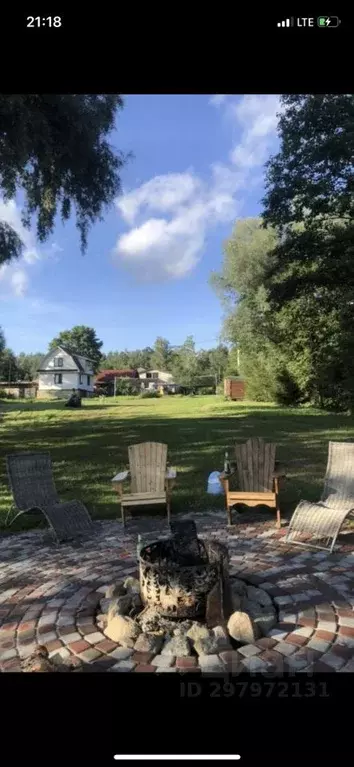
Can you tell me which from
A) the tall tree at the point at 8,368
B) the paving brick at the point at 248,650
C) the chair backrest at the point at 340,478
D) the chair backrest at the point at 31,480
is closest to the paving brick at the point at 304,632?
the paving brick at the point at 248,650

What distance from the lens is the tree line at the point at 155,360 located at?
26672 millimetres

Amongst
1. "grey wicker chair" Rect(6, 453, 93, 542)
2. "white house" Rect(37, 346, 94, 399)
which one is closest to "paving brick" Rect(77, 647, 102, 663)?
"grey wicker chair" Rect(6, 453, 93, 542)

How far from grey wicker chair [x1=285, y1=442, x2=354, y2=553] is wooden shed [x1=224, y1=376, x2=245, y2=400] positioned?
2029 cm

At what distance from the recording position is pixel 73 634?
2.38 m

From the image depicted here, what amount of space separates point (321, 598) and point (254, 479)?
194 cm

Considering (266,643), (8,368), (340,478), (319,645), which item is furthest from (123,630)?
(8,368)

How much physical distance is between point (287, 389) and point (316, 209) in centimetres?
1059

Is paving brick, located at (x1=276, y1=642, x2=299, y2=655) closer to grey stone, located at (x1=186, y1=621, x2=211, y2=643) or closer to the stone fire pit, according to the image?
the stone fire pit

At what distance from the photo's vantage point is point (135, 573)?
10.4 feet

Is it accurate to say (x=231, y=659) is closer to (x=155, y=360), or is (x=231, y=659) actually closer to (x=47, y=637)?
(x=47, y=637)

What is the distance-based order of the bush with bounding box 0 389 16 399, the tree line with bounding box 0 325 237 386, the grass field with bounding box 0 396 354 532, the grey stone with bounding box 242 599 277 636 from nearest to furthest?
1. the grey stone with bounding box 242 599 277 636
2. the grass field with bounding box 0 396 354 532
3. the bush with bounding box 0 389 16 399
4. the tree line with bounding box 0 325 237 386

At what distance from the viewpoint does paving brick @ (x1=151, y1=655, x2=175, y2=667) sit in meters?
2.12
